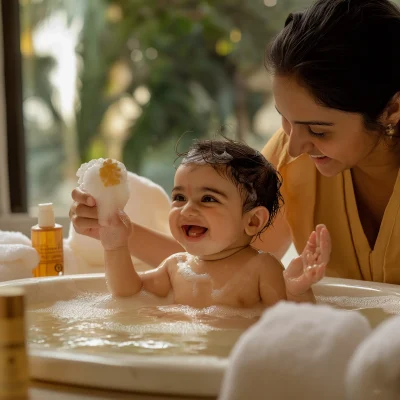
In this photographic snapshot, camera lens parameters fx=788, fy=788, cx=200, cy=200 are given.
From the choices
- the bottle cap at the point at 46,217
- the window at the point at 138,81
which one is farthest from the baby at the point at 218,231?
the window at the point at 138,81

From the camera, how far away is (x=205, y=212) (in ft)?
5.46

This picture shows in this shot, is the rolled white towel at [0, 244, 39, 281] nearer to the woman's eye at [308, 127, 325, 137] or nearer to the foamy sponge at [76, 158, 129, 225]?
the foamy sponge at [76, 158, 129, 225]

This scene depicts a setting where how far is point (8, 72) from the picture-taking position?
3395mm

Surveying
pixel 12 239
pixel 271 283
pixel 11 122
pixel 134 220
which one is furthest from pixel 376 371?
pixel 11 122

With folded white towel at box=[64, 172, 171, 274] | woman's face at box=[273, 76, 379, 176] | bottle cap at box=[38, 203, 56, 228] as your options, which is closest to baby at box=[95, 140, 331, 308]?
woman's face at box=[273, 76, 379, 176]

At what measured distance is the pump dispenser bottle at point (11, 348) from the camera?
96 centimetres

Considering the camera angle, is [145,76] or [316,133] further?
[145,76]

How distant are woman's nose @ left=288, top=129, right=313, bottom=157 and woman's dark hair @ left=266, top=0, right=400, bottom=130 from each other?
0.08 metres

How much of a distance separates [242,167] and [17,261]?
1.97 feet

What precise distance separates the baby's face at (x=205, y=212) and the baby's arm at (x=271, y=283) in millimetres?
96

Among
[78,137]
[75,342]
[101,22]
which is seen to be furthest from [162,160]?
[75,342]

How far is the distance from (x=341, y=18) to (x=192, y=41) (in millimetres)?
2409

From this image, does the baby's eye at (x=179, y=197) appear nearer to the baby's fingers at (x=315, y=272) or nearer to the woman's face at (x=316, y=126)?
the woman's face at (x=316, y=126)

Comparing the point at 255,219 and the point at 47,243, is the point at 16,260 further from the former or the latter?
the point at 255,219
